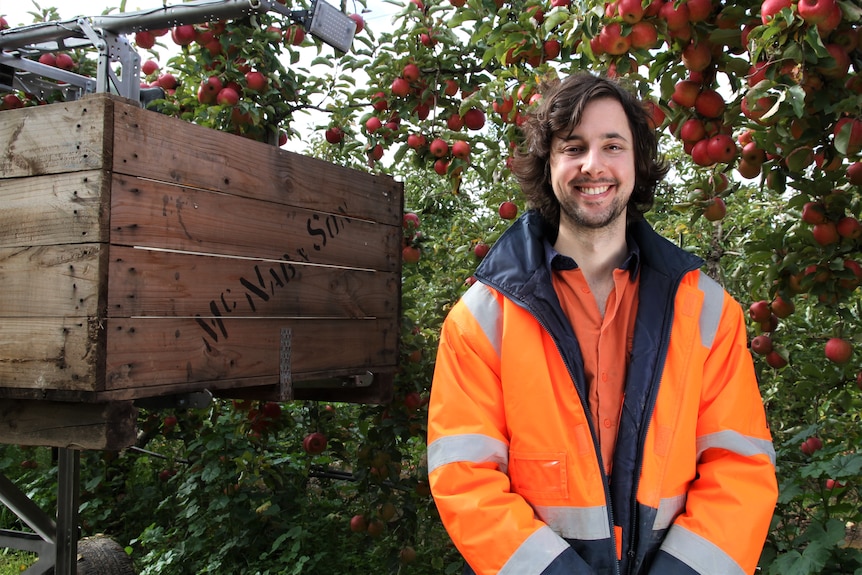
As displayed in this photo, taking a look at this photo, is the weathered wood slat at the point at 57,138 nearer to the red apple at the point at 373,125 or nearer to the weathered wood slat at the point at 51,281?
the weathered wood slat at the point at 51,281

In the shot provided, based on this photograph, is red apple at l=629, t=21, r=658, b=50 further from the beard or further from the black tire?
the black tire

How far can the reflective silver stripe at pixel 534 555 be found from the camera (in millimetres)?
1430

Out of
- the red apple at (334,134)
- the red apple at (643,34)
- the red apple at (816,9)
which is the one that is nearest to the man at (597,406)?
the red apple at (643,34)

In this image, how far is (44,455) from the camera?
16.8 ft

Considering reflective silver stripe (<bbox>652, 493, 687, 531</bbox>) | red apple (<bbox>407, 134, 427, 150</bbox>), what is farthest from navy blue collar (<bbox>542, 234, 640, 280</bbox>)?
red apple (<bbox>407, 134, 427, 150</bbox>)

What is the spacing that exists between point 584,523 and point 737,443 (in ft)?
1.17

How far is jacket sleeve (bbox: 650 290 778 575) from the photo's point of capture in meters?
1.49

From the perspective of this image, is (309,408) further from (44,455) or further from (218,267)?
(44,455)

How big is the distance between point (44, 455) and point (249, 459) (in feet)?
7.72

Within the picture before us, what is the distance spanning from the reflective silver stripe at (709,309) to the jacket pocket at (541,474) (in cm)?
40

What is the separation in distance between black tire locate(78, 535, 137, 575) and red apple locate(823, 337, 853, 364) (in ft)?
10.1

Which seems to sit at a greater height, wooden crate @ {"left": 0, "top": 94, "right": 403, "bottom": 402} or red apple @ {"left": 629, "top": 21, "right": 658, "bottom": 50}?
red apple @ {"left": 629, "top": 21, "right": 658, "bottom": 50}

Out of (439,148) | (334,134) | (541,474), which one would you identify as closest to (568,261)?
(541,474)

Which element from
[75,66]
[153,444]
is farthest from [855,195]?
[153,444]
